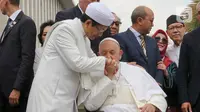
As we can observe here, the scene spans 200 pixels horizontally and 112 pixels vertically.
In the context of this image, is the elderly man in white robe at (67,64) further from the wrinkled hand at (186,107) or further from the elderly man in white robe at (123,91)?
the wrinkled hand at (186,107)

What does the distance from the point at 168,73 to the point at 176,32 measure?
2.51ft

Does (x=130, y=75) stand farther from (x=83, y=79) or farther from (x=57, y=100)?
(x=57, y=100)

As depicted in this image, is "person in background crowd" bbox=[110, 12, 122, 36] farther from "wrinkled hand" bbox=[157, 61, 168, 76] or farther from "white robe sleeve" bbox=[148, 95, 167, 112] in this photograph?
"white robe sleeve" bbox=[148, 95, 167, 112]

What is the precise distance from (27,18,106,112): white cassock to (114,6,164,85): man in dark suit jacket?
108 cm

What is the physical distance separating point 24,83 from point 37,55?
1.91ft

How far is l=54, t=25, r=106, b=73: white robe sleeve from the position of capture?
3.41 m

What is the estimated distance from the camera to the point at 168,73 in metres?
4.74

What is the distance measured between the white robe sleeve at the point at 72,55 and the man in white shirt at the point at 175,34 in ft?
6.52

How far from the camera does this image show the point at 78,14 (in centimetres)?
488

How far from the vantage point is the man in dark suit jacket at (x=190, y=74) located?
170 inches

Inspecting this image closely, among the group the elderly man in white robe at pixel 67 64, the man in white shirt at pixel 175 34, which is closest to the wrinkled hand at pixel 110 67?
the elderly man in white robe at pixel 67 64

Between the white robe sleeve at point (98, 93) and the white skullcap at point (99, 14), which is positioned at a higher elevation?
the white skullcap at point (99, 14)

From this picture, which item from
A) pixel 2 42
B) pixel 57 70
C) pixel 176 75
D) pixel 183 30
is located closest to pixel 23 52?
pixel 2 42

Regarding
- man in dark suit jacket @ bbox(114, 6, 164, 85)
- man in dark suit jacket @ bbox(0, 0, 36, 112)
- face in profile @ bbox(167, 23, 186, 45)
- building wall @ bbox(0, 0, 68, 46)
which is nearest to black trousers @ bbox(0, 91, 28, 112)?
man in dark suit jacket @ bbox(0, 0, 36, 112)
